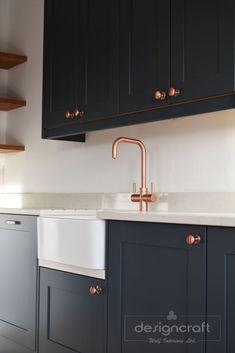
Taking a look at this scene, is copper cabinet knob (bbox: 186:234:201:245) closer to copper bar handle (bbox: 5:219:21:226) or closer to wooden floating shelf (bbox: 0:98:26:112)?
copper bar handle (bbox: 5:219:21:226)

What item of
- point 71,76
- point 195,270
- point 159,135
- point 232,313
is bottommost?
point 232,313

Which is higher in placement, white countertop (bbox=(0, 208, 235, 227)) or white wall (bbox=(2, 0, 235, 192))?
white wall (bbox=(2, 0, 235, 192))

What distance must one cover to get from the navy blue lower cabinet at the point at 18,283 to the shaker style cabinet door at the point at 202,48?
46.1 inches

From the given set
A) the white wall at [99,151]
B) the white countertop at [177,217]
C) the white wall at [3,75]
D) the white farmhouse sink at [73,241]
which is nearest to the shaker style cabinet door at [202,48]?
the white wall at [99,151]

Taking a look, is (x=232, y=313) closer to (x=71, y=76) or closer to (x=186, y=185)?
(x=186, y=185)

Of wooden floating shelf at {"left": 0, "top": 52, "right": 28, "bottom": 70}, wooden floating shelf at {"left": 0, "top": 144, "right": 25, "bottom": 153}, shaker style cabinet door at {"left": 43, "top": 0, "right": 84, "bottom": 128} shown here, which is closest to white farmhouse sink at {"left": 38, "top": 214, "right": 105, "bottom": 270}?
shaker style cabinet door at {"left": 43, "top": 0, "right": 84, "bottom": 128}

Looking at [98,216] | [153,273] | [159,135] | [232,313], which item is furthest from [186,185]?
[232,313]

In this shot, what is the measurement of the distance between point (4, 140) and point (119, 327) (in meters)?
2.49

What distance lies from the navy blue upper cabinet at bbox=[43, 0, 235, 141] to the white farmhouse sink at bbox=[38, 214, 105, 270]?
1.75 ft

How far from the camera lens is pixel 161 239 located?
6.29 feet

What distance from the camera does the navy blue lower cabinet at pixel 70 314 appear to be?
223cm

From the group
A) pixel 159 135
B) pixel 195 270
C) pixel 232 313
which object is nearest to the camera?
pixel 232 313

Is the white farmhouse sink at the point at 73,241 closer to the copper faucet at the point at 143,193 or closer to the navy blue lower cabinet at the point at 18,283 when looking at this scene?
the navy blue lower cabinet at the point at 18,283

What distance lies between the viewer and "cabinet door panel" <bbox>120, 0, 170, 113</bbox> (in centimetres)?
224
